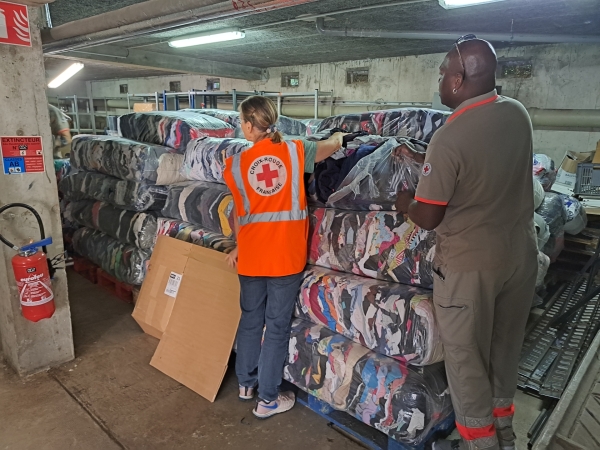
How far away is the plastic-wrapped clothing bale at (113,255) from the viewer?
3.27 m

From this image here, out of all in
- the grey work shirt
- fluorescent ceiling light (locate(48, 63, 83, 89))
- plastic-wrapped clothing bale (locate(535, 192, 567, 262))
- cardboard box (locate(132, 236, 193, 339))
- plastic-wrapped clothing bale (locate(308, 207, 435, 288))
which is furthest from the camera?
fluorescent ceiling light (locate(48, 63, 83, 89))

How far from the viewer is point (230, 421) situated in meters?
2.14

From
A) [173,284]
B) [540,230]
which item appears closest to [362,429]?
[173,284]

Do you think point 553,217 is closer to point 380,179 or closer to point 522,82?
point 380,179

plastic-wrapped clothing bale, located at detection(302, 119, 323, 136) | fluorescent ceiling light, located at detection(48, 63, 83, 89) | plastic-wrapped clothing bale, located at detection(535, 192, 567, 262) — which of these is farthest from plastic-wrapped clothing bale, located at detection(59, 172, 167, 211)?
fluorescent ceiling light, located at detection(48, 63, 83, 89)

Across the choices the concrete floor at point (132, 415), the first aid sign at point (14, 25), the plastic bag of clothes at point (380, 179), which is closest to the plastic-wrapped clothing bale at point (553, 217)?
the concrete floor at point (132, 415)

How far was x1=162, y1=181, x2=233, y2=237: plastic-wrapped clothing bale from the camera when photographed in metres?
2.65

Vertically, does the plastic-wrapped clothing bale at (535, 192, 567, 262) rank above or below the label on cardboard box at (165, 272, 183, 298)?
above

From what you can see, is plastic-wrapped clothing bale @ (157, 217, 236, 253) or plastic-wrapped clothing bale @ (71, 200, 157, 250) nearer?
plastic-wrapped clothing bale @ (157, 217, 236, 253)

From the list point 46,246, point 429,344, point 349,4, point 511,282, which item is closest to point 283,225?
point 429,344

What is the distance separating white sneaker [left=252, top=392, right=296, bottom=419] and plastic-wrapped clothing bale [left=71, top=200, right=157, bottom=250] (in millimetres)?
1613

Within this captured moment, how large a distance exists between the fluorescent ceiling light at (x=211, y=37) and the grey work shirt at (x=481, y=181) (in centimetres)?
416

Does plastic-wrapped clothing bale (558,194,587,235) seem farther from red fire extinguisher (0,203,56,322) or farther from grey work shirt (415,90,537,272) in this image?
red fire extinguisher (0,203,56,322)

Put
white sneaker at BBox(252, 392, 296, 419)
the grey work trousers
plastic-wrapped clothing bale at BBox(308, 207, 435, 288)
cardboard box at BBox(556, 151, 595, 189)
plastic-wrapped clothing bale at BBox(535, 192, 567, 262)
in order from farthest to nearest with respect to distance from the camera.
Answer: cardboard box at BBox(556, 151, 595, 189) → plastic-wrapped clothing bale at BBox(535, 192, 567, 262) → white sneaker at BBox(252, 392, 296, 419) → plastic-wrapped clothing bale at BBox(308, 207, 435, 288) → the grey work trousers
